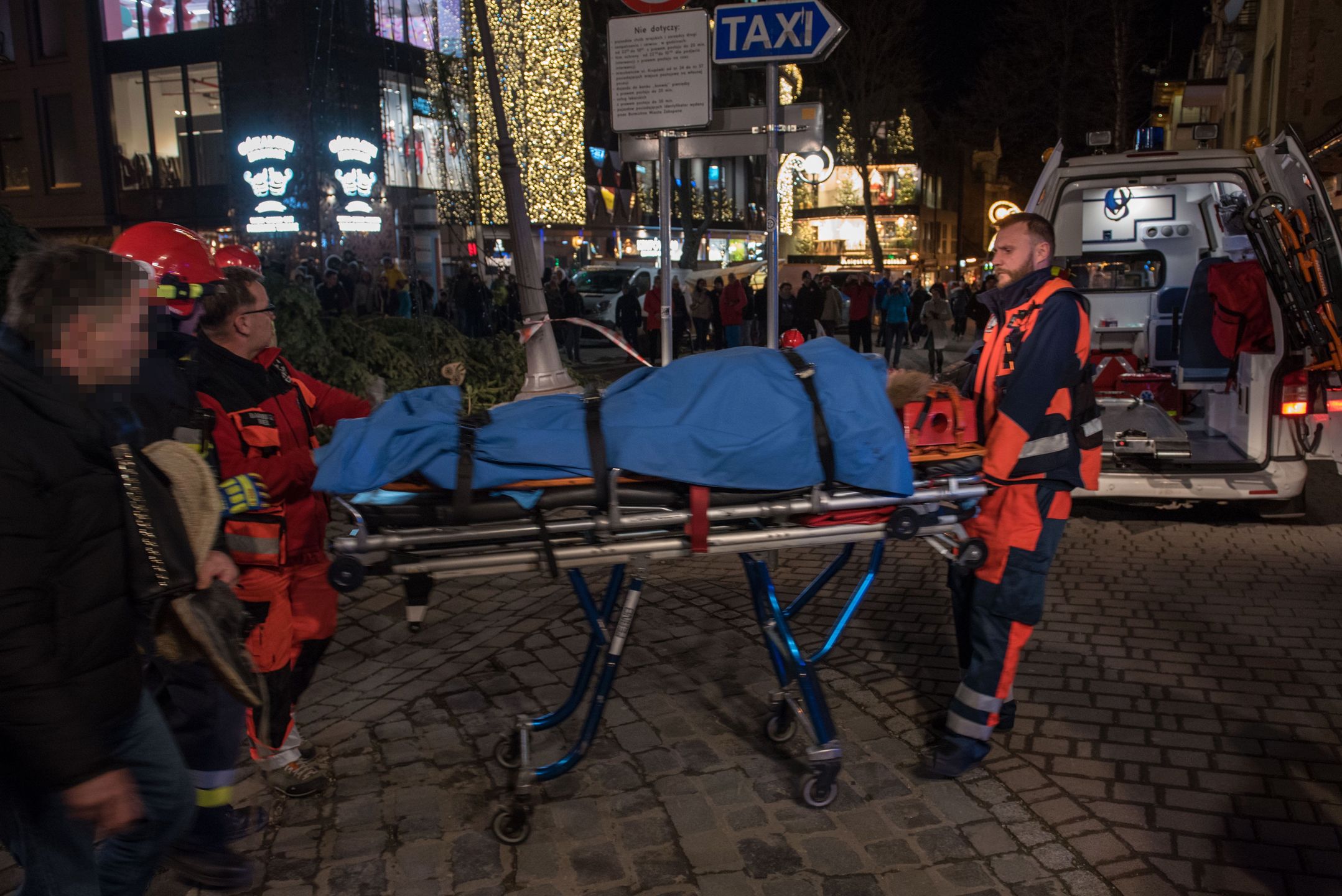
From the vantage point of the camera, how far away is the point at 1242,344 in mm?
7023

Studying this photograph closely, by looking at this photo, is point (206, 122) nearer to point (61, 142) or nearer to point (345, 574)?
point (61, 142)

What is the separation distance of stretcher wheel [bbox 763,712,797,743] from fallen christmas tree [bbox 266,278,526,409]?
15.4 feet

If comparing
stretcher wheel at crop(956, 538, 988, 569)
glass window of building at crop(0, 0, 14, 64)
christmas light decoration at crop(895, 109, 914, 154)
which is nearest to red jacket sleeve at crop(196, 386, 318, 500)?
stretcher wheel at crop(956, 538, 988, 569)

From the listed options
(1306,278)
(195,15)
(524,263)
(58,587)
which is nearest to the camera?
(58,587)

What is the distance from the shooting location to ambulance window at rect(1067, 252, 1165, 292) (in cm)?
1030

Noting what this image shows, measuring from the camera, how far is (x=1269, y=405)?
6.78m

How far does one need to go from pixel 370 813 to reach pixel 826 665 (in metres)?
2.26

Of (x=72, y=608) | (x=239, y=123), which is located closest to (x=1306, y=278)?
(x=72, y=608)

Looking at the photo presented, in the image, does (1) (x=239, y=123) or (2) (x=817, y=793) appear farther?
(1) (x=239, y=123)

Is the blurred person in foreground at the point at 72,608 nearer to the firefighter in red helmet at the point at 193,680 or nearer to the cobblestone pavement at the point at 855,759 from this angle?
the firefighter in red helmet at the point at 193,680

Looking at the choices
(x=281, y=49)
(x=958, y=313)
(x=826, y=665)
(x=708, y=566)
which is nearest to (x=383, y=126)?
(x=281, y=49)

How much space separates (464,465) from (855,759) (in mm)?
2044

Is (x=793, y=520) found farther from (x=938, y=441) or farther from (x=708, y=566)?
(x=708, y=566)

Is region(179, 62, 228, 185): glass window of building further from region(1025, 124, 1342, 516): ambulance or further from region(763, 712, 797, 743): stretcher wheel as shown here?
region(763, 712, 797, 743): stretcher wheel
